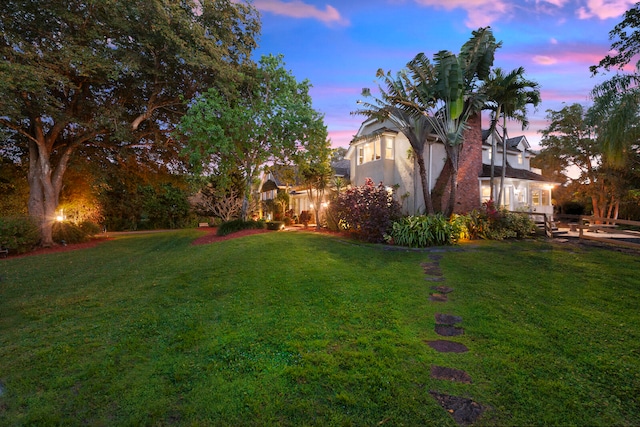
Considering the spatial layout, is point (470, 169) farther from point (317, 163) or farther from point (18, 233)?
point (18, 233)

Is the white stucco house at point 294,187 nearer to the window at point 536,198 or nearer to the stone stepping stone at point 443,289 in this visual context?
the stone stepping stone at point 443,289

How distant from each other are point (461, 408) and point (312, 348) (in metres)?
1.89

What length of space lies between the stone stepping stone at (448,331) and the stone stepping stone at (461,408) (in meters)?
1.63

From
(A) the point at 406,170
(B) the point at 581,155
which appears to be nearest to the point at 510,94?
(A) the point at 406,170

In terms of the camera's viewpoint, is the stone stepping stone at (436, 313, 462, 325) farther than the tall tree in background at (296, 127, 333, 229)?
No

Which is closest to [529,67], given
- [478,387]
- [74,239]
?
[478,387]

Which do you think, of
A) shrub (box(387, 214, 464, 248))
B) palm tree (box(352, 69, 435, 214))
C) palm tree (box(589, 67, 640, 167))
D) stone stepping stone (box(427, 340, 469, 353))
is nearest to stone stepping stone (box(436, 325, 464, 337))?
stone stepping stone (box(427, 340, 469, 353))

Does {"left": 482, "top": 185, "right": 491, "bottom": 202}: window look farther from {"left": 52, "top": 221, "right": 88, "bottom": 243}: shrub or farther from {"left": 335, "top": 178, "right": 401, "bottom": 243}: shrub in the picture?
{"left": 52, "top": 221, "right": 88, "bottom": 243}: shrub

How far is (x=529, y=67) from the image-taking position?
1524cm

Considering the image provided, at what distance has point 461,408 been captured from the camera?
279 cm

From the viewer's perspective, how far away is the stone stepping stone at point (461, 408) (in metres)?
2.64

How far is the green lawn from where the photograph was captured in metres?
2.79

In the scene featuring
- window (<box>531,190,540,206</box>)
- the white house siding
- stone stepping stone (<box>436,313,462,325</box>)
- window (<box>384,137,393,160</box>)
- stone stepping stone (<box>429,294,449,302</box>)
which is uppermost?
window (<box>384,137,393,160</box>)

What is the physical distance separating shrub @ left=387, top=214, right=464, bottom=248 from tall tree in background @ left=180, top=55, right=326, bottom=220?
24.4 ft
